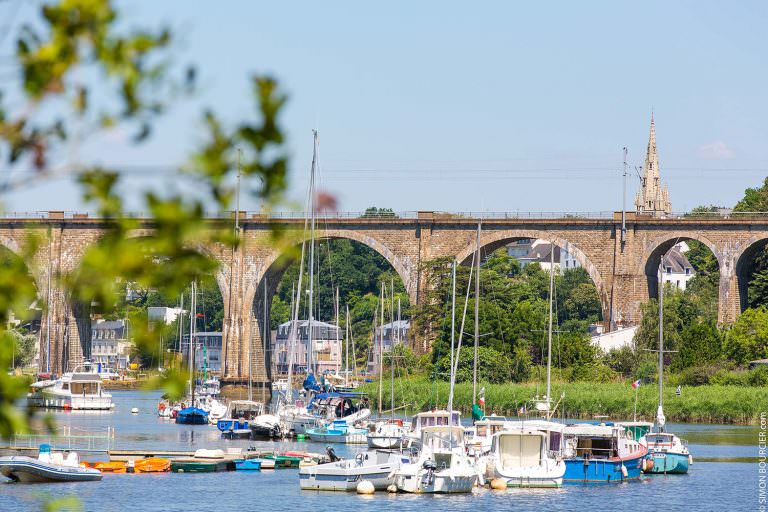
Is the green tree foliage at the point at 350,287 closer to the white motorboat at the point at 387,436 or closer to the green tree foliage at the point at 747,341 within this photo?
the green tree foliage at the point at 747,341

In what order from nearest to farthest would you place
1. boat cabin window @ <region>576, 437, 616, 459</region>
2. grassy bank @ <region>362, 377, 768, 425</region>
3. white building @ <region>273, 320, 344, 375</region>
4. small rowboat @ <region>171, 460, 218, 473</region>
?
1. boat cabin window @ <region>576, 437, 616, 459</region>
2. small rowboat @ <region>171, 460, 218, 473</region>
3. grassy bank @ <region>362, 377, 768, 425</region>
4. white building @ <region>273, 320, 344, 375</region>

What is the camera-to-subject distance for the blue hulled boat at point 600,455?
128 feet

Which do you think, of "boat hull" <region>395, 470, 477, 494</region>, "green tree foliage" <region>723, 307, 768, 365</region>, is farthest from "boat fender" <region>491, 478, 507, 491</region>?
"green tree foliage" <region>723, 307, 768, 365</region>

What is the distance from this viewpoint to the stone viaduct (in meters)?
78.6

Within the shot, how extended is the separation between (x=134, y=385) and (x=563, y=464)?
242ft

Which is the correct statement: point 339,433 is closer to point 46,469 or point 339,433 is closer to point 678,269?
point 46,469

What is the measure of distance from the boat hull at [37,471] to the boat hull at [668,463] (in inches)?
668

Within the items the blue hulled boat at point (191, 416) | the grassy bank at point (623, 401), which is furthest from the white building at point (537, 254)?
the blue hulled boat at point (191, 416)

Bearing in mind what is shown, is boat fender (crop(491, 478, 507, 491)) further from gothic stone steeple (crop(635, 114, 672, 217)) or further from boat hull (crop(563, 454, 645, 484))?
gothic stone steeple (crop(635, 114, 672, 217))

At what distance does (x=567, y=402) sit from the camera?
59.6m

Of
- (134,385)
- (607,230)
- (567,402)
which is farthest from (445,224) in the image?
(134,385)

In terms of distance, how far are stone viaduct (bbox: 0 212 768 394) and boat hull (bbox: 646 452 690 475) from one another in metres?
30.7

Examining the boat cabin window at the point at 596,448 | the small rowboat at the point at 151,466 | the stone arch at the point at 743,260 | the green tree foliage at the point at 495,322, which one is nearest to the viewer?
the small rowboat at the point at 151,466

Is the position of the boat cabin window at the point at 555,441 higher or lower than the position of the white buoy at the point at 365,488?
higher
